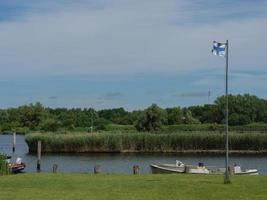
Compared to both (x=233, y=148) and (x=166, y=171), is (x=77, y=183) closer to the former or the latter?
(x=166, y=171)

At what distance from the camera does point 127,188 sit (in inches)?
1006

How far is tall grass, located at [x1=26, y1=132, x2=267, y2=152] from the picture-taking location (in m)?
93.1

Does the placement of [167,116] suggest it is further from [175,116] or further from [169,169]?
[169,169]

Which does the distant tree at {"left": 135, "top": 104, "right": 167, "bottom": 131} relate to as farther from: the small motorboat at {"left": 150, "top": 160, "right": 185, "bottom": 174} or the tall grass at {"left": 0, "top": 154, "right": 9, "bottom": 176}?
the tall grass at {"left": 0, "top": 154, "right": 9, "bottom": 176}

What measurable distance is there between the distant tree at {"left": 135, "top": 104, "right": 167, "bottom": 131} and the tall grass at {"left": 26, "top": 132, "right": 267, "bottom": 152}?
3045 centimetres

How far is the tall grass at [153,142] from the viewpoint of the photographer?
3664 inches

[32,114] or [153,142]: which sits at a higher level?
[32,114]

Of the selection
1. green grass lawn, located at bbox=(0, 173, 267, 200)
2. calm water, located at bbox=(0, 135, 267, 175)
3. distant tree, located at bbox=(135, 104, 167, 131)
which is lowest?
calm water, located at bbox=(0, 135, 267, 175)

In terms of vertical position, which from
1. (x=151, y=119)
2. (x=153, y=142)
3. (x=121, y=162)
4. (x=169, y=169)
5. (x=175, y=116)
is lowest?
(x=121, y=162)

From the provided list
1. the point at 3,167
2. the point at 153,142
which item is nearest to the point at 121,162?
the point at 153,142

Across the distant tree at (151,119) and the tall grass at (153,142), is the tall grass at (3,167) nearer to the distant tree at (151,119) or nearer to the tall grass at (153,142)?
the tall grass at (153,142)

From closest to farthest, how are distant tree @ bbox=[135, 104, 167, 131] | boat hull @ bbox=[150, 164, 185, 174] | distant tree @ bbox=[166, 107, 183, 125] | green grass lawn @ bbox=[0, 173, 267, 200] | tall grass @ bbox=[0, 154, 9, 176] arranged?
green grass lawn @ bbox=[0, 173, 267, 200] → tall grass @ bbox=[0, 154, 9, 176] → boat hull @ bbox=[150, 164, 185, 174] → distant tree @ bbox=[135, 104, 167, 131] → distant tree @ bbox=[166, 107, 183, 125]

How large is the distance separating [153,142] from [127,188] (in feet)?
226

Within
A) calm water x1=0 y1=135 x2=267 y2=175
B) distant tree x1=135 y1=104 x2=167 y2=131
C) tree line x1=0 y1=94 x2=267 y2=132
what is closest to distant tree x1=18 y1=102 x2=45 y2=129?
tree line x1=0 y1=94 x2=267 y2=132
